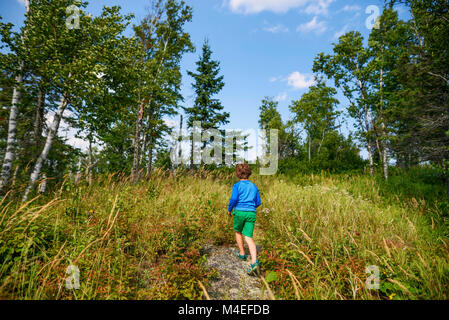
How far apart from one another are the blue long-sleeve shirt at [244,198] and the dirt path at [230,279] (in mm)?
926

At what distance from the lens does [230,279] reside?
2.62 metres

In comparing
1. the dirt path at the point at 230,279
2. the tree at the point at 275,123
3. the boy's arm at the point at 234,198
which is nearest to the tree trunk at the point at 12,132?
the dirt path at the point at 230,279

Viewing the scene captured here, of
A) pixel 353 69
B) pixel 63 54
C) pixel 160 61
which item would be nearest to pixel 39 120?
pixel 63 54

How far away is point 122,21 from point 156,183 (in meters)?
7.99

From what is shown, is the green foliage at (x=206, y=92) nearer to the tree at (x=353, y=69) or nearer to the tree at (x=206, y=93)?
the tree at (x=206, y=93)

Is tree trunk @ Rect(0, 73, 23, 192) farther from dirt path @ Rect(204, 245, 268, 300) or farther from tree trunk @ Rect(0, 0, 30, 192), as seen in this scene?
dirt path @ Rect(204, 245, 268, 300)

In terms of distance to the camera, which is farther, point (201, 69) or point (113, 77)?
point (201, 69)

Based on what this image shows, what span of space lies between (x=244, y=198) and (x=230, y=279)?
1.32 meters

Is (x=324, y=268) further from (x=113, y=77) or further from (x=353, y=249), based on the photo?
(x=113, y=77)

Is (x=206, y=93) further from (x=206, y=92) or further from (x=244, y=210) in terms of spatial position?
(x=244, y=210)

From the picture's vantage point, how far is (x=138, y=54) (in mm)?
8062

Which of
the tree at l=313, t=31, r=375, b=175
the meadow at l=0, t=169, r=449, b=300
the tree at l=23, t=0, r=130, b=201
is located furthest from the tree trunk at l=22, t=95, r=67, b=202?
the tree at l=313, t=31, r=375, b=175
